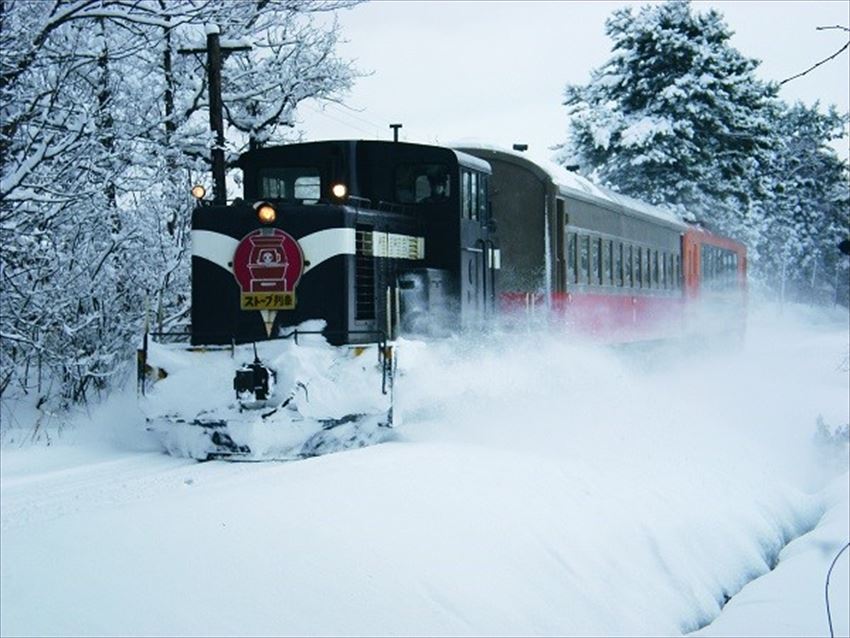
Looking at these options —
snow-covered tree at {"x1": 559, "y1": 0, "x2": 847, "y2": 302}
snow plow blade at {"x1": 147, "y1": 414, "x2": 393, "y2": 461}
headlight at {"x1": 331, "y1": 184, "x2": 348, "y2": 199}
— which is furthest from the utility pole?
snow-covered tree at {"x1": 559, "y1": 0, "x2": 847, "y2": 302}

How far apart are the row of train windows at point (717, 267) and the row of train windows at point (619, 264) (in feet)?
9.56

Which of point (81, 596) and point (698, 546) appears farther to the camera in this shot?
point (698, 546)

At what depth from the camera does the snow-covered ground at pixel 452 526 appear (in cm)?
669

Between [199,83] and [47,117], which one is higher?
[199,83]

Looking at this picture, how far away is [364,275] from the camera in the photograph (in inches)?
447

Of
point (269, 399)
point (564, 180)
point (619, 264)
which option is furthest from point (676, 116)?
point (269, 399)

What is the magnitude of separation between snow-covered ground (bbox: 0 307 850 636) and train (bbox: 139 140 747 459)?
16.6 inches

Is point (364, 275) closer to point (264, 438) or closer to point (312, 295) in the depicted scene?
point (312, 295)

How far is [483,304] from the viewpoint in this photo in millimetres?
13180

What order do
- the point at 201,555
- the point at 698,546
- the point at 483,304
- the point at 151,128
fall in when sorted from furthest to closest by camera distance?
the point at 151,128 < the point at 483,304 < the point at 698,546 < the point at 201,555

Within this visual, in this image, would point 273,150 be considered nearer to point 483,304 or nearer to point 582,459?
point 483,304

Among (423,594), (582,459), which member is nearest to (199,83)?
(582,459)

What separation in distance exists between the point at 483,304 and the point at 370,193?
207 centimetres

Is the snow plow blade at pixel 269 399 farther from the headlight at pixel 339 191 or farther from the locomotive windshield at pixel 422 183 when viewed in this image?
the locomotive windshield at pixel 422 183
